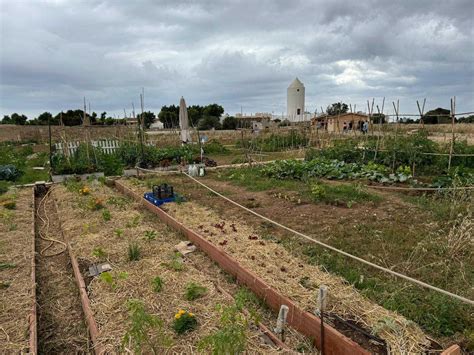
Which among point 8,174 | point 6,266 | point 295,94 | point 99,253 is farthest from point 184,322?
point 295,94

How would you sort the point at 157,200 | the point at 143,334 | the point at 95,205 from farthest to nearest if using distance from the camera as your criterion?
the point at 157,200 → the point at 95,205 → the point at 143,334

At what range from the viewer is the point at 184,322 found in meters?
2.55

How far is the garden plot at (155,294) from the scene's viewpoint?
2.34m

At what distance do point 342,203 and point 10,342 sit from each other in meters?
5.32

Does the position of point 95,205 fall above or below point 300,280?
above

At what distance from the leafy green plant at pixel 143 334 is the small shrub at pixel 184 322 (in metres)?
0.11

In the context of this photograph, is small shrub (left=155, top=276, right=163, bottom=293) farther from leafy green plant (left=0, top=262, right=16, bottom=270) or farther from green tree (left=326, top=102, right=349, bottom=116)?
green tree (left=326, top=102, right=349, bottom=116)

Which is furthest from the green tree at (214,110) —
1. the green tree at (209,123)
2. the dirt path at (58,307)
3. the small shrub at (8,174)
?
the dirt path at (58,307)

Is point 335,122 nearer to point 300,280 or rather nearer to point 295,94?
point 295,94

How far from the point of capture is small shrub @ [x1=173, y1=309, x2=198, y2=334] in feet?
8.32

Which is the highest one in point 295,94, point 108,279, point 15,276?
point 295,94

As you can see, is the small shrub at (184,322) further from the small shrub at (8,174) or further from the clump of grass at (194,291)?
the small shrub at (8,174)

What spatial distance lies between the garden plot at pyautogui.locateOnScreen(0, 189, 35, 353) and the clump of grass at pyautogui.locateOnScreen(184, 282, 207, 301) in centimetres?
132

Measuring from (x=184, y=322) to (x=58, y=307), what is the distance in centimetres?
162
